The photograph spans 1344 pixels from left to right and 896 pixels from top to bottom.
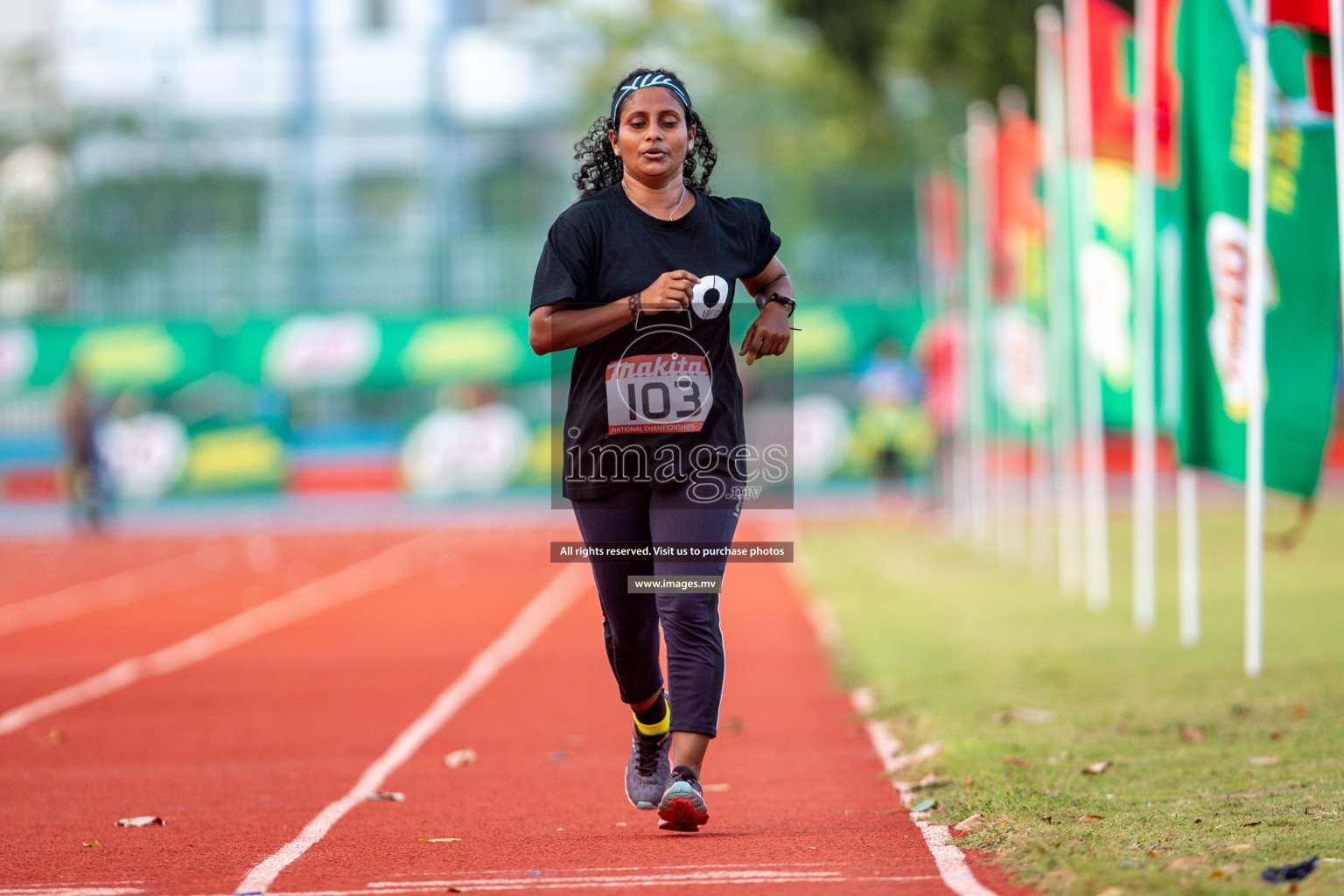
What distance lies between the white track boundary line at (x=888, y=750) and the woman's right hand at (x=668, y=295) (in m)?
1.67

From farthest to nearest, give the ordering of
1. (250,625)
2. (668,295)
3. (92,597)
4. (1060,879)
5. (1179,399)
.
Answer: (92,597) < (250,625) < (1179,399) < (668,295) < (1060,879)

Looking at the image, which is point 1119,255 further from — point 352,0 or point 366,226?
point 352,0

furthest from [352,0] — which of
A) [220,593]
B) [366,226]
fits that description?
[220,593]

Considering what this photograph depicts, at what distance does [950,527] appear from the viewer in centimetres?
2256

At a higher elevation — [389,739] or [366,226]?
[366,226]

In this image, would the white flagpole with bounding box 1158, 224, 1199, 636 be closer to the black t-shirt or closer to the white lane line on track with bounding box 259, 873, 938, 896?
the black t-shirt

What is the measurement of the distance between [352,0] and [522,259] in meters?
25.7

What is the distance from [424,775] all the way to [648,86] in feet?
9.99

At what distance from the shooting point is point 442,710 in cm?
913

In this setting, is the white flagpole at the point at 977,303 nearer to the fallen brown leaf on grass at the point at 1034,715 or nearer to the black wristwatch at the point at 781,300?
the fallen brown leaf on grass at the point at 1034,715

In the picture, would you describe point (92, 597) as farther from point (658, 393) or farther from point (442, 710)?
point (658, 393)

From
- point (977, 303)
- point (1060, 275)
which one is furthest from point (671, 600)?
point (977, 303)

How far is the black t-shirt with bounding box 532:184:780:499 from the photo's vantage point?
5246 mm

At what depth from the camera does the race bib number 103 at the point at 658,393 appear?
5.26 meters
